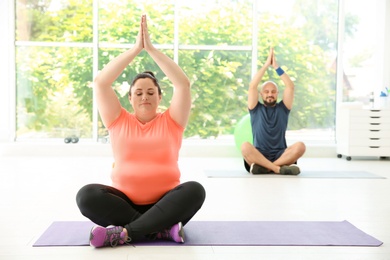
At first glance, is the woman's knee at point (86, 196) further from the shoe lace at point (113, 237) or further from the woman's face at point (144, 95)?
the woman's face at point (144, 95)

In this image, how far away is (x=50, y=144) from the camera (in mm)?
7574

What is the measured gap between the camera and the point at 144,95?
115 inches

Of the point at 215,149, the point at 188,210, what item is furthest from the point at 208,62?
the point at 188,210

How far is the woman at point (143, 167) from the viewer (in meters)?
2.80

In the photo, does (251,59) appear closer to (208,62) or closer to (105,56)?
(208,62)

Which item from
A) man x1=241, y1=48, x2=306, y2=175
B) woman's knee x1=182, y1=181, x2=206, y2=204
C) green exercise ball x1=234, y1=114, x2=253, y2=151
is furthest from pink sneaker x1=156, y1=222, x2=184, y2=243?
green exercise ball x1=234, y1=114, x2=253, y2=151

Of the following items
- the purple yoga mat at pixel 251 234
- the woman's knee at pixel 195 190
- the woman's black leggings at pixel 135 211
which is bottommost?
the purple yoga mat at pixel 251 234

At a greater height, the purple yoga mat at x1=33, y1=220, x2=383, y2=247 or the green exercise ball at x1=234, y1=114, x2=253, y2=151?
the green exercise ball at x1=234, y1=114, x2=253, y2=151

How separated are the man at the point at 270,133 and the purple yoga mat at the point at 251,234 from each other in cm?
233

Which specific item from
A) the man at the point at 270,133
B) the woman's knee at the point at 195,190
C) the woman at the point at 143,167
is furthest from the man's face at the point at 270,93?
the woman's knee at the point at 195,190

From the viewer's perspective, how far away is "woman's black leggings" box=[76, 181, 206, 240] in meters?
2.79

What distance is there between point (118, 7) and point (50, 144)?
78.1 inches

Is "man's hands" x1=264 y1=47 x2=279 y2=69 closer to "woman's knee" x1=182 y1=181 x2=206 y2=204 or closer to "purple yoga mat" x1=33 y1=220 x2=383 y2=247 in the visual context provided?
"purple yoga mat" x1=33 y1=220 x2=383 y2=247

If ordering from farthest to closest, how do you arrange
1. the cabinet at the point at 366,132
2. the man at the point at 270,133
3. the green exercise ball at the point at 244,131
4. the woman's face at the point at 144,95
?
the cabinet at the point at 366,132, the green exercise ball at the point at 244,131, the man at the point at 270,133, the woman's face at the point at 144,95
